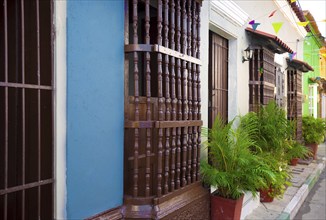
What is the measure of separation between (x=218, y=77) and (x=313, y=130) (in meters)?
6.36

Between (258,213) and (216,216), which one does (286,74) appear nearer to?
(258,213)

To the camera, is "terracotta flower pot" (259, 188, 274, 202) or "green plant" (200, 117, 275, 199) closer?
"green plant" (200, 117, 275, 199)

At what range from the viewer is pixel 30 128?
7.51 feet

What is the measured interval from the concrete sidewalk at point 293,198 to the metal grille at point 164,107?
5.73ft

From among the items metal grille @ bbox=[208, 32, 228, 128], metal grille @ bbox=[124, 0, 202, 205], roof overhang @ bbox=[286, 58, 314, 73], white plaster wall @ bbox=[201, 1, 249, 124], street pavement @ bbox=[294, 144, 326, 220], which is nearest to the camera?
metal grille @ bbox=[124, 0, 202, 205]

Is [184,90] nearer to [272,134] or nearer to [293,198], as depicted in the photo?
[272,134]

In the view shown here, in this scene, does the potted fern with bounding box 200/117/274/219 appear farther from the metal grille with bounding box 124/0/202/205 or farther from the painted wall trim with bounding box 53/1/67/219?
the painted wall trim with bounding box 53/1/67/219

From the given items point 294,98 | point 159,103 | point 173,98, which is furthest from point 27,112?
point 294,98

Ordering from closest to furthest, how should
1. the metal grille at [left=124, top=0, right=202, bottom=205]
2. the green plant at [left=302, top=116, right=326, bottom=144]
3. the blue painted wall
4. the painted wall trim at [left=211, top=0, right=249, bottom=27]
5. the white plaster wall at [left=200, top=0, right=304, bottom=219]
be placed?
the blue painted wall < the metal grille at [left=124, top=0, right=202, bottom=205] < the white plaster wall at [left=200, top=0, right=304, bottom=219] < the painted wall trim at [left=211, top=0, right=249, bottom=27] < the green plant at [left=302, top=116, right=326, bottom=144]

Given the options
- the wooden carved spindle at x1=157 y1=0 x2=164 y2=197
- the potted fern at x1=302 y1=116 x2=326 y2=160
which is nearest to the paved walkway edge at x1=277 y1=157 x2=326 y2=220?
the potted fern at x1=302 y1=116 x2=326 y2=160

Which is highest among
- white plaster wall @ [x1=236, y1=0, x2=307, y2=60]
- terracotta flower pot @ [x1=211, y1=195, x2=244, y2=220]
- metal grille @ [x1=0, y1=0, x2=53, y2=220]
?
white plaster wall @ [x1=236, y1=0, x2=307, y2=60]

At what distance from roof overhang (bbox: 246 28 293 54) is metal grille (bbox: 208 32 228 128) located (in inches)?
26.2

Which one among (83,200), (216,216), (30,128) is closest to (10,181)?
(30,128)

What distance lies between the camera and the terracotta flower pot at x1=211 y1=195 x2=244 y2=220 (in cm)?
391
